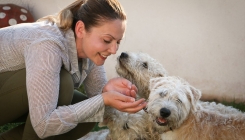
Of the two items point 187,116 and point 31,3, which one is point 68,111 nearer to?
point 187,116

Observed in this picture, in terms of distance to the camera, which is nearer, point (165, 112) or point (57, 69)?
point (57, 69)

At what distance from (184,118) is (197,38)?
2.28 metres

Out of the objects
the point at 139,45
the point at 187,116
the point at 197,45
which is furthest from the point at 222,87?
the point at 187,116

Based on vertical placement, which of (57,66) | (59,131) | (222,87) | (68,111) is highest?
(57,66)

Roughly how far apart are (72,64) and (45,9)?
2.67 m

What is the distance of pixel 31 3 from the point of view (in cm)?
496

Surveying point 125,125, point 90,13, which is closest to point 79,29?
point 90,13

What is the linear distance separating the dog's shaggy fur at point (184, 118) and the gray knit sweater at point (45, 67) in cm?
46

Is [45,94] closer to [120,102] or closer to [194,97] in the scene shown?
[120,102]

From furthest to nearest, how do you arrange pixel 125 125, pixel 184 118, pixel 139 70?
pixel 139 70 → pixel 125 125 → pixel 184 118

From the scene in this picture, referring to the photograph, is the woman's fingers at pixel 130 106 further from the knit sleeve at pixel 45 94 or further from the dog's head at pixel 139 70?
the dog's head at pixel 139 70

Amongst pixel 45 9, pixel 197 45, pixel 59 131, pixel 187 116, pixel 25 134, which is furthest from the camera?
pixel 45 9

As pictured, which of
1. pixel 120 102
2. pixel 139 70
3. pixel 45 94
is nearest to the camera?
pixel 45 94

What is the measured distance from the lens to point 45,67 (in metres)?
2.15
